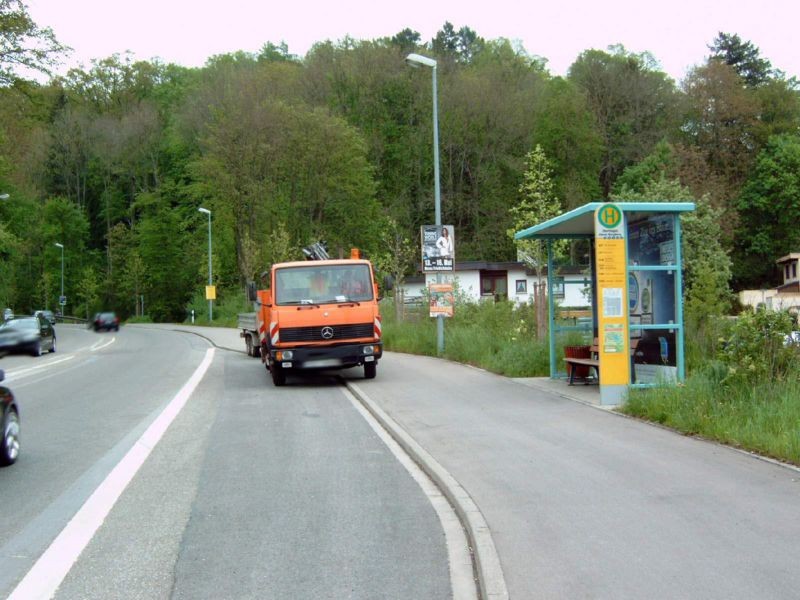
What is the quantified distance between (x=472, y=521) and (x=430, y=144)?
61188 mm

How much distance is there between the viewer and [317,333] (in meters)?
17.0

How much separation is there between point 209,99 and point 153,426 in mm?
56067

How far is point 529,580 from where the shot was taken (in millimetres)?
4863

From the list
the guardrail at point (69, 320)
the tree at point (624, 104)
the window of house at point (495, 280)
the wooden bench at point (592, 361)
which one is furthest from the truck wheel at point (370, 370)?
the tree at point (624, 104)

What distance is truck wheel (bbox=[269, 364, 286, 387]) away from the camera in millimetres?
17281

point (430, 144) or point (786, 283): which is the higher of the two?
point (430, 144)

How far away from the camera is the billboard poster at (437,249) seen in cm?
2206

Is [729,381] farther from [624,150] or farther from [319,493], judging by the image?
[624,150]

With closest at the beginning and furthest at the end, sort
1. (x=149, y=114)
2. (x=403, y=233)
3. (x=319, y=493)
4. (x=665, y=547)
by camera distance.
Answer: (x=665, y=547) → (x=319, y=493) → (x=149, y=114) → (x=403, y=233)

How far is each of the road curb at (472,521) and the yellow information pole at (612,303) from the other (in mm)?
3444

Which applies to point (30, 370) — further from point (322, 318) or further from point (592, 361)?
point (592, 361)

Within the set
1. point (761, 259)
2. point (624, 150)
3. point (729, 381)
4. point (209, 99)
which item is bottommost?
point (729, 381)

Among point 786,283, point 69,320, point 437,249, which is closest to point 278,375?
point 437,249

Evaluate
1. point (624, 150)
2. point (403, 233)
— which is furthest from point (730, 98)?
point (403, 233)
